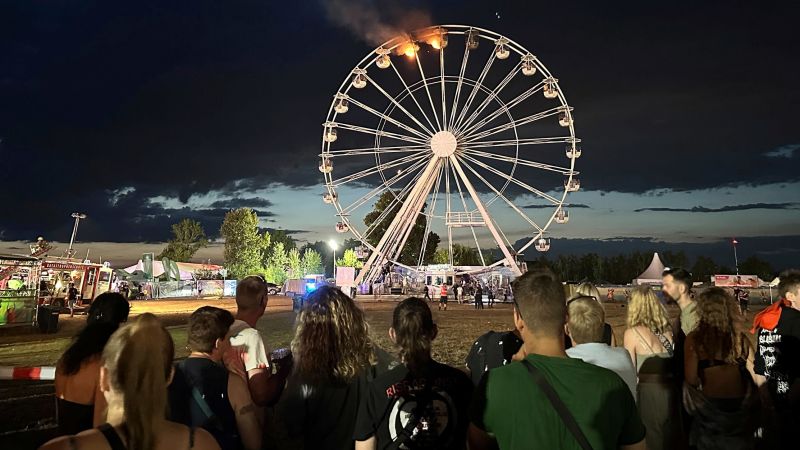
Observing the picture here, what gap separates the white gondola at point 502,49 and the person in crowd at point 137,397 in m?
32.9

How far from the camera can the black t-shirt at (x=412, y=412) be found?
9.11ft

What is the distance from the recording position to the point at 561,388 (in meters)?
2.17

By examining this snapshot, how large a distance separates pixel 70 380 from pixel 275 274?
77762 mm

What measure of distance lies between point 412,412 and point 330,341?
2.25 feet

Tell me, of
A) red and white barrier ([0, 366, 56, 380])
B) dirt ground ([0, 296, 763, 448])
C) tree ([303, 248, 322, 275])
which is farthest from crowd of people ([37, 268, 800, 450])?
tree ([303, 248, 322, 275])

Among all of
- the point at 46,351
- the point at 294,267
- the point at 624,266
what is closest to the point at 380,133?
the point at 46,351

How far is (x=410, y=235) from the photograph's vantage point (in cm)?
7175

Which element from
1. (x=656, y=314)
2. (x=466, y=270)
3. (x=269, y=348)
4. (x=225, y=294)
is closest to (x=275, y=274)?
(x=225, y=294)

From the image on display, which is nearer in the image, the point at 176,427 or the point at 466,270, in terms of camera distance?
the point at 176,427

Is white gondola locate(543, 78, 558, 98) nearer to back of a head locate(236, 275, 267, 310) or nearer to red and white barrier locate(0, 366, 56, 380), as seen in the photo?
back of a head locate(236, 275, 267, 310)

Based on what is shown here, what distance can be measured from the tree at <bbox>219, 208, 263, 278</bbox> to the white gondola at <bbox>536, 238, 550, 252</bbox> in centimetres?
4985

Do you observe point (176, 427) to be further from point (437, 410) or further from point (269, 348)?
point (269, 348)

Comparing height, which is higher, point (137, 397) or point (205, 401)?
point (137, 397)

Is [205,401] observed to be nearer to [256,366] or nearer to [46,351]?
[256,366]
